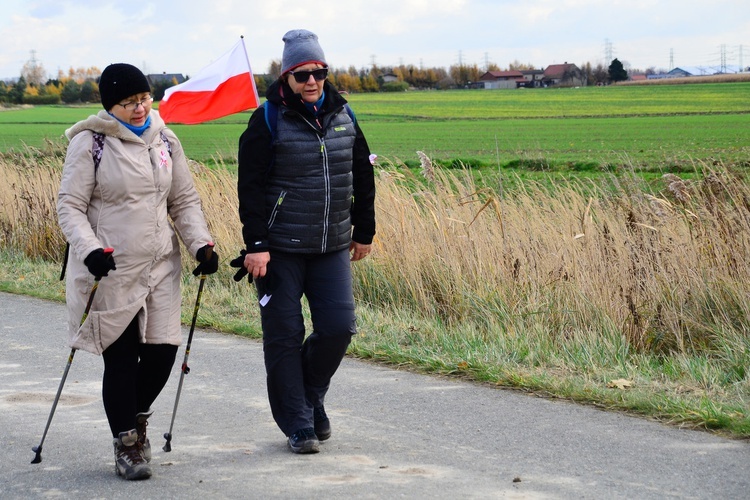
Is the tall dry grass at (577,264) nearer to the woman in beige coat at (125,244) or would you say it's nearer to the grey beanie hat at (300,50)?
→ the grey beanie hat at (300,50)

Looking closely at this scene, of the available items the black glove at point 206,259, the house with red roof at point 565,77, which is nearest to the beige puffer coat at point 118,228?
the black glove at point 206,259

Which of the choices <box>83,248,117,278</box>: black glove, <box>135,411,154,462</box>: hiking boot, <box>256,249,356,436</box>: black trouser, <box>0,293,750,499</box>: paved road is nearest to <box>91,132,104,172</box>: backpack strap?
<box>83,248,117,278</box>: black glove

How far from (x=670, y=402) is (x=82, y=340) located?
9.81 feet

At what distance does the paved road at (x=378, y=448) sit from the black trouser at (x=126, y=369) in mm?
290

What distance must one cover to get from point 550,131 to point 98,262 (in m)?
46.2

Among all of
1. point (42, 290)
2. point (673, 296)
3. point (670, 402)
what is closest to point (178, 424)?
point (670, 402)

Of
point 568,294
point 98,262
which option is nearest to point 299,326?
point 98,262

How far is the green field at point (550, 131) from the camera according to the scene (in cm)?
3019

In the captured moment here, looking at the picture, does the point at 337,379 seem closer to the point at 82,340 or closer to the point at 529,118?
the point at 82,340

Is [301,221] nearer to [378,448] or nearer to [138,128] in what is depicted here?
[138,128]

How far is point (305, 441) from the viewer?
489 centimetres

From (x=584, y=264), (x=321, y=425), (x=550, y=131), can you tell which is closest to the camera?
(x=321, y=425)

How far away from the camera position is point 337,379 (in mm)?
6469

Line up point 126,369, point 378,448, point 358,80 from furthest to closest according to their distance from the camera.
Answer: point 358,80, point 378,448, point 126,369
